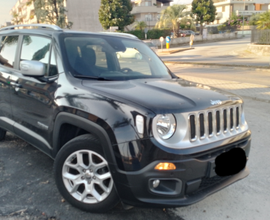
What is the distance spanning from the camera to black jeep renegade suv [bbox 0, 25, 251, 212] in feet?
7.72

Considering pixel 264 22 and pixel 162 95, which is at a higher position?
pixel 264 22

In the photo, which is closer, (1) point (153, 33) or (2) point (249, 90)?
(2) point (249, 90)

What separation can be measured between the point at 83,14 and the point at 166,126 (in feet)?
185

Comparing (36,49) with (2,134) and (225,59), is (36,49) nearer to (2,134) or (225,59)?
(2,134)

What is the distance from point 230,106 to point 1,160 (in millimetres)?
3187

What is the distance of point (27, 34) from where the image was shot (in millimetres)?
3883

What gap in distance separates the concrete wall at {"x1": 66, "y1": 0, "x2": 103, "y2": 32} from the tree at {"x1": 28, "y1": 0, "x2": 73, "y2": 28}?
32.3ft

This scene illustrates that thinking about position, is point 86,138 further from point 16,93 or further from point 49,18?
point 49,18

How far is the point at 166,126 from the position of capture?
2396 millimetres

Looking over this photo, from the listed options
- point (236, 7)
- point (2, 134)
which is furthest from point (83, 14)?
point (2, 134)

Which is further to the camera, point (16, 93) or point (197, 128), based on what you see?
point (16, 93)

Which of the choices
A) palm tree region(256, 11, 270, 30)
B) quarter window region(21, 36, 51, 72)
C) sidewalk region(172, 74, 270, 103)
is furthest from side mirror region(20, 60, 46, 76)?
palm tree region(256, 11, 270, 30)

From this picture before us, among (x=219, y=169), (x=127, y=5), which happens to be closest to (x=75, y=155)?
(x=219, y=169)

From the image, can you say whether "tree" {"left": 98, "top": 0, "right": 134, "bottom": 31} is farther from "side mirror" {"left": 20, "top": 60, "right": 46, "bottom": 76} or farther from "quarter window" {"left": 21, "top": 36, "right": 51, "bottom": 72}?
"side mirror" {"left": 20, "top": 60, "right": 46, "bottom": 76}
